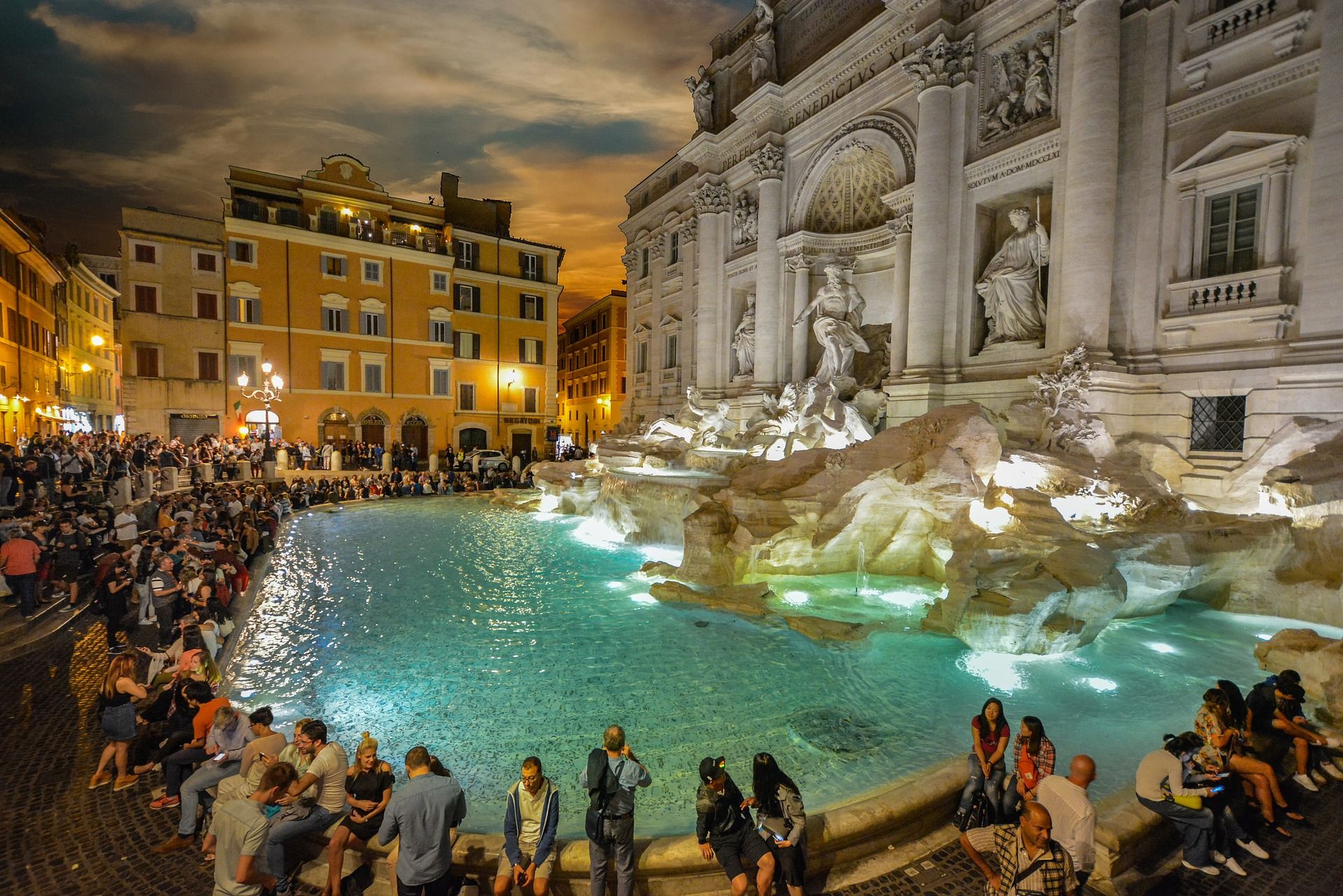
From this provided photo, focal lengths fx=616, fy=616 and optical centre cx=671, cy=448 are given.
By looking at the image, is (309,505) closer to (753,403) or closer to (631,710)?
(753,403)

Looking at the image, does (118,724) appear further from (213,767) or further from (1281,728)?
(1281,728)

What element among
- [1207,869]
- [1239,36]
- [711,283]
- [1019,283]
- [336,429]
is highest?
[1239,36]

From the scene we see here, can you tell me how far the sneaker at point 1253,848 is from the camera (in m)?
3.49

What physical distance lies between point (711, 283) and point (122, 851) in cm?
2001

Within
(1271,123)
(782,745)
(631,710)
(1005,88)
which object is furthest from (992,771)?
(1005,88)

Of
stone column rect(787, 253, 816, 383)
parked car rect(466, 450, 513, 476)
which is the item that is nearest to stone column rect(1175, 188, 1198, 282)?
stone column rect(787, 253, 816, 383)

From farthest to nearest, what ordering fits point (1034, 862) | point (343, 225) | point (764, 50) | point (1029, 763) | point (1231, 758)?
point (343, 225)
point (764, 50)
point (1231, 758)
point (1029, 763)
point (1034, 862)

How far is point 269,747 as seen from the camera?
361 cm

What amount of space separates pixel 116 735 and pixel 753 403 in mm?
15813

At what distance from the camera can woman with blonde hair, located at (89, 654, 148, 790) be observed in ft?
13.4

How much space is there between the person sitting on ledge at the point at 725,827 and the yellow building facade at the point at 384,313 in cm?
2699

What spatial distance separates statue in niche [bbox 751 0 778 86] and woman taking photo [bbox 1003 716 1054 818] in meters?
19.6

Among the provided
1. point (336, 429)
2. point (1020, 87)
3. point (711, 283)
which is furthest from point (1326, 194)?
point (336, 429)

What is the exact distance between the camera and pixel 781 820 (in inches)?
122
